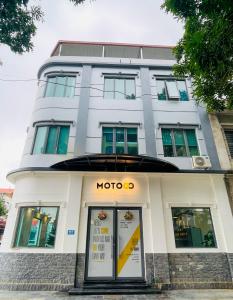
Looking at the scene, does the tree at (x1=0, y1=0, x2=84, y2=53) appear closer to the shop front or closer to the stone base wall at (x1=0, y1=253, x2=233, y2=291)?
the shop front

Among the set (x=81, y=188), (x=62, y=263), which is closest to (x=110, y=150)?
(x=81, y=188)

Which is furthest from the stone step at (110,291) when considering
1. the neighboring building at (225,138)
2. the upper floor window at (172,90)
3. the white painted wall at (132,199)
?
the upper floor window at (172,90)

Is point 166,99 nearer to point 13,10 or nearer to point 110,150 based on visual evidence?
point 110,150

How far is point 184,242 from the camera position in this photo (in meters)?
7.37

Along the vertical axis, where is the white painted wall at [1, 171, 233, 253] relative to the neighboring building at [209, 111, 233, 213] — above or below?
below

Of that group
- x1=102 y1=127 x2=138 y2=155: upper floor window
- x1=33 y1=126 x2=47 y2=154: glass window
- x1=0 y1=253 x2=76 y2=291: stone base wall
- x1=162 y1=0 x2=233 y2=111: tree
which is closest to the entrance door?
x1=0 y1=253 x2=76 y2=291: stone base wall

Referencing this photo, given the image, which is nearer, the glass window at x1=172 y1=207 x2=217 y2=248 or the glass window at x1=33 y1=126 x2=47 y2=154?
the glass window at x1=172 y1=207 x2=217 y2=248

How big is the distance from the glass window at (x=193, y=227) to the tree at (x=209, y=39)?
14.5 feet

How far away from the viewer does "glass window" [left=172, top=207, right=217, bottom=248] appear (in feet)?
24.2

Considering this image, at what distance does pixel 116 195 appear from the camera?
7.80m

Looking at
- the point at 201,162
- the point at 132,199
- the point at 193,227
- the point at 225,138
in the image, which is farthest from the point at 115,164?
the point at 225,138

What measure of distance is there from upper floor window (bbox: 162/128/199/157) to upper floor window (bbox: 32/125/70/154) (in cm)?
457

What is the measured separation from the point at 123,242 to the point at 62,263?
7.38ft

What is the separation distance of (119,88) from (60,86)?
3.08m
